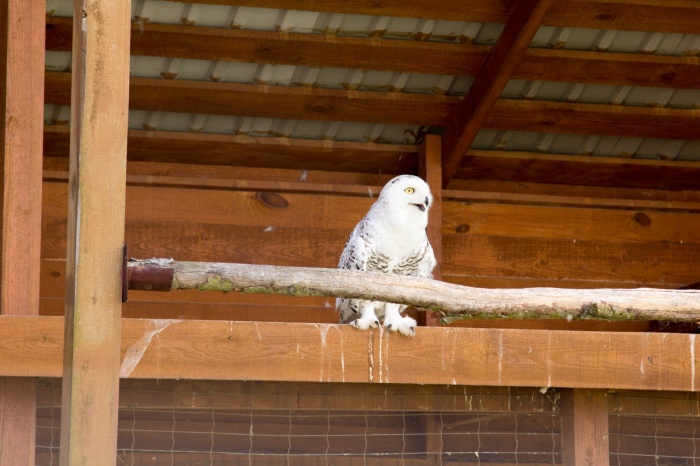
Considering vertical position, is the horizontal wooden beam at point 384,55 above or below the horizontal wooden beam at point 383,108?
above

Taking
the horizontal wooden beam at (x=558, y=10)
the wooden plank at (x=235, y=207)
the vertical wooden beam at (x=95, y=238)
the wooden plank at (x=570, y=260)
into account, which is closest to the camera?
the vertical wooden beam at (x=95, y=238)

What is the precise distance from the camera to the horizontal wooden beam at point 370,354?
12.2 ft

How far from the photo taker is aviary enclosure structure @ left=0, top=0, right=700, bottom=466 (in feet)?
12.1

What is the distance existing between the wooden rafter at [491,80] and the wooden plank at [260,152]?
414 mm

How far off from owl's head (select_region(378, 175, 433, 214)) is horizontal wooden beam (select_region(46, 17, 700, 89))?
139 centimetres

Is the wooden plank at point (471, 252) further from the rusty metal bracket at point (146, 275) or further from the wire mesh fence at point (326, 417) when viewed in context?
the rusty metal bracket at point (146, 275)

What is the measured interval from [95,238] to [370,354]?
1.25m

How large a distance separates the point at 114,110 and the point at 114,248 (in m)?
0.37

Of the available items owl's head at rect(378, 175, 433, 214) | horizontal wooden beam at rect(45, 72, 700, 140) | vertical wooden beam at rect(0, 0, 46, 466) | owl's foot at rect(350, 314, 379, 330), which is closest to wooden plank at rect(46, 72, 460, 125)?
horizontal wooden beam at rect(45, 72, 700, 140)

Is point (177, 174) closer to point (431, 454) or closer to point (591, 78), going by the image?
point (591, 78)

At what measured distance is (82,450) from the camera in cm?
287

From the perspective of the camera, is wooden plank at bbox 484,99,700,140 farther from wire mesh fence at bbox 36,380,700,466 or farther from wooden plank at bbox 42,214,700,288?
wire mesh fence at bbox 36,380,700,466

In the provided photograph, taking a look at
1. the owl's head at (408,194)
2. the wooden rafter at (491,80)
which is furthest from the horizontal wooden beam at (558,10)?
the owl's head at (408,194)

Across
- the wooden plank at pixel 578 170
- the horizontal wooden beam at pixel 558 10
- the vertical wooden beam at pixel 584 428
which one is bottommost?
the vertical wooden beam at pixel 584 428
